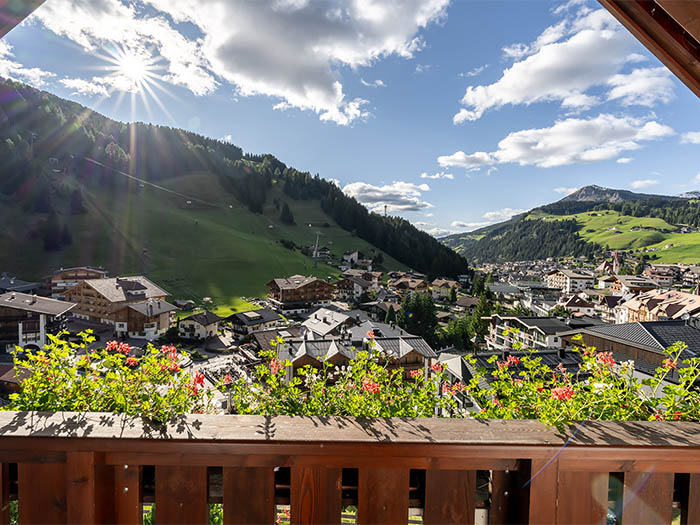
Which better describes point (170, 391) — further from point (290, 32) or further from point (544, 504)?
point (290, 32)

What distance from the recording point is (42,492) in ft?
2.66

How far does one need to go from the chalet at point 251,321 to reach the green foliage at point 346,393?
17198 millimetres

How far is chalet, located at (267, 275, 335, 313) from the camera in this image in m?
25.3

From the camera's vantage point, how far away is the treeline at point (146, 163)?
64.3 ft

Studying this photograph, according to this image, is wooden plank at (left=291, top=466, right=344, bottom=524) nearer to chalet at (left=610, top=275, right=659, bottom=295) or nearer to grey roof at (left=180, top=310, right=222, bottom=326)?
grey roof at (left=180, top=310, right=222, bottom=326)

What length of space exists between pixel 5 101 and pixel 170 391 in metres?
36.1

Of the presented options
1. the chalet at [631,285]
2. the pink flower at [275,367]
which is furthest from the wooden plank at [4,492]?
the chalet at [631,285]

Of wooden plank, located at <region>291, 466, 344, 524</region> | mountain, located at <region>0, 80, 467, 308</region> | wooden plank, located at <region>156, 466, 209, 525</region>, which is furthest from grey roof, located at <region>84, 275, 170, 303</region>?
wooden plank, located at <region>291, 466, 344, 524</region>

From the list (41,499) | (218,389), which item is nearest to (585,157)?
(218,389)

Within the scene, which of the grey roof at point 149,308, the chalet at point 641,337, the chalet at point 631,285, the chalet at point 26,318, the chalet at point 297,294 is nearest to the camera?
the chalet at point 26,318

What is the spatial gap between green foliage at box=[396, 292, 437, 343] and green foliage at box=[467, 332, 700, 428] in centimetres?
2059

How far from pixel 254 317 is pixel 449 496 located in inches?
765

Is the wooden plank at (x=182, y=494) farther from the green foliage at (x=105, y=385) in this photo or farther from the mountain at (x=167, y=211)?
the mountain at (x=167, y=211)

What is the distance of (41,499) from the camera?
31.9 inches
